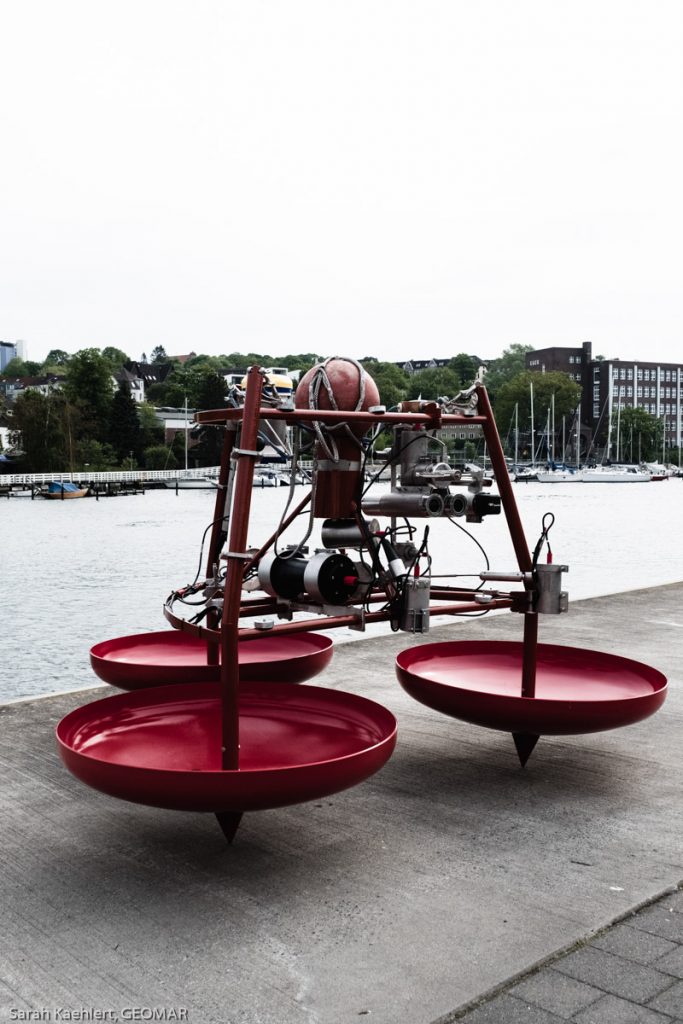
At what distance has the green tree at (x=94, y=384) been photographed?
101000mm

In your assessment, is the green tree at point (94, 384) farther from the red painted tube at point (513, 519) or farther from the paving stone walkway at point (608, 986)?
the paving stone walkway at point (608, 986)

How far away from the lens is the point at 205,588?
692 centimetres

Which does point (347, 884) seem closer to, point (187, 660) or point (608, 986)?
point (608, 986)

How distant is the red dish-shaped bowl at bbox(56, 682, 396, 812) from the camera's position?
14.2 ft

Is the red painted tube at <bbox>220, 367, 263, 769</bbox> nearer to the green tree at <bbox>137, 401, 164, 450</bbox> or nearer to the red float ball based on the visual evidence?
the red float ball

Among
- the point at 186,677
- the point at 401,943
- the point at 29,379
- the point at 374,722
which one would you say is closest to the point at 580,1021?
the point at 401,943

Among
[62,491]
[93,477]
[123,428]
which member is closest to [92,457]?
[123,428]

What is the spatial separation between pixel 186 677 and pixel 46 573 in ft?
67.8

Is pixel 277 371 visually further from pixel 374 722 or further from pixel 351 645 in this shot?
pixel 351 645

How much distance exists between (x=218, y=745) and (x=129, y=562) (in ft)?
78.4

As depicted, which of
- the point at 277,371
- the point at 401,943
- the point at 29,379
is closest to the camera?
the point at 401,943

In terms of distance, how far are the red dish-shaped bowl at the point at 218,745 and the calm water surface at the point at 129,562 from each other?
651cm

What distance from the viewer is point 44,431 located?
87250 mm

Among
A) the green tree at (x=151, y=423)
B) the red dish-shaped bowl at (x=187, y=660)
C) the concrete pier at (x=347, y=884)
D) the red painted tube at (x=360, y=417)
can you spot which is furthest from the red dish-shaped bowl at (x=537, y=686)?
the green tree at (x=151, y=423)
